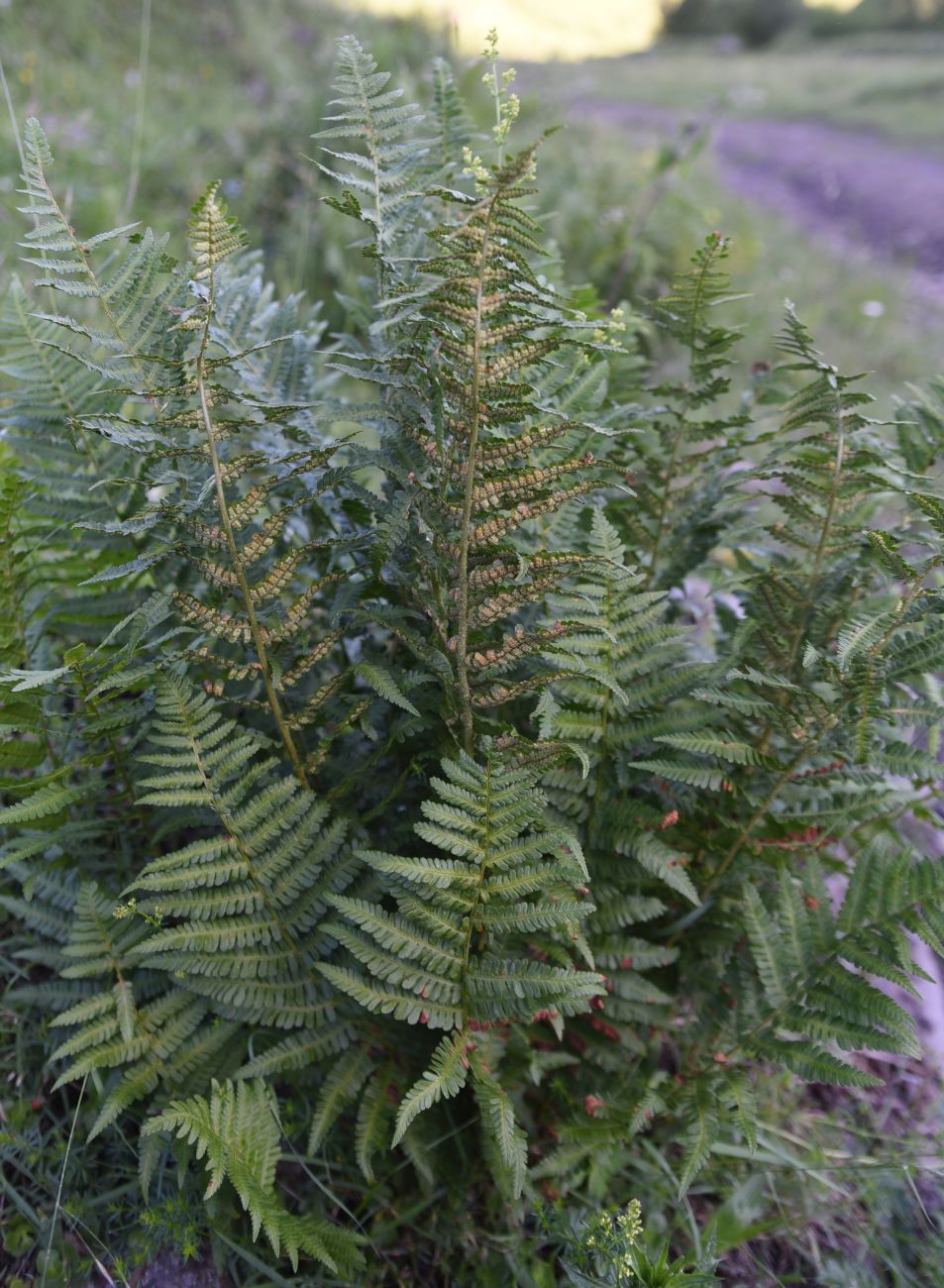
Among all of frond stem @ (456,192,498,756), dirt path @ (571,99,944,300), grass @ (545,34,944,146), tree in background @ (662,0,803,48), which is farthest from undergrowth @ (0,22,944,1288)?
tree in background @ (662,0,803,48)

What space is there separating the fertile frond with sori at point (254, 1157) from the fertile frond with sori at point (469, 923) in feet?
0.82

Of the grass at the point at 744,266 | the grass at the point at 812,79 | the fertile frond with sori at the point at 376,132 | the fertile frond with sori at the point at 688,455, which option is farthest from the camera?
the grass at the point at 812,79

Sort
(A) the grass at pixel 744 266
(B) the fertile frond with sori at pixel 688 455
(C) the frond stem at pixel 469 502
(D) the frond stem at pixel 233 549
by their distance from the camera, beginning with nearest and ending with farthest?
(C) the frond stem at pixel 469 502
(D) the frond stem at pixel 233 549
(B) the fertile frond with sori at pixel 688 455
(A) the grass at pixel 744 266

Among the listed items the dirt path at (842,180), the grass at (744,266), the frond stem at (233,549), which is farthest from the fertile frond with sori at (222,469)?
the dirt path at (842,180)

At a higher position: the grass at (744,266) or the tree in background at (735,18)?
the tree in background at (735,18)

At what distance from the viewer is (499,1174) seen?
157 centimetres

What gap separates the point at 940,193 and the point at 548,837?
1410 centimetres

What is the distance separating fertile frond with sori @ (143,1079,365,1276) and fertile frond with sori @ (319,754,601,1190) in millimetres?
251

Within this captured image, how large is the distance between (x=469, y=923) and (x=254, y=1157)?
487mm

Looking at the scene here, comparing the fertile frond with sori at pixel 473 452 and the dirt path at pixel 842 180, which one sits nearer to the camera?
the fertile frond with sori at pixel 473 452

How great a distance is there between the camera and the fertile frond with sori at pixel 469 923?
1.39m

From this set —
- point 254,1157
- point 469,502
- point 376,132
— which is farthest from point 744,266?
point 254,1157

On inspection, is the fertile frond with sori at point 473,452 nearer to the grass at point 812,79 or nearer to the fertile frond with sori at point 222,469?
the fertile frond with sori at point 222,469

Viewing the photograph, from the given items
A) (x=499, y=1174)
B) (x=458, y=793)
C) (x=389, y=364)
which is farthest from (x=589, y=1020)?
(x=389, y=364)
